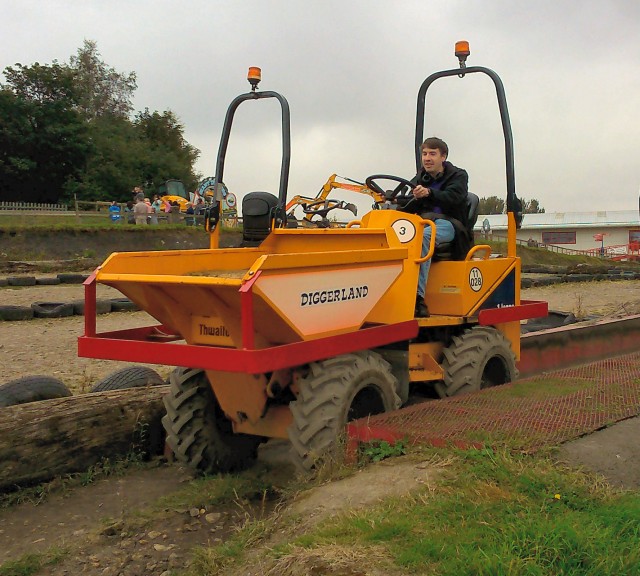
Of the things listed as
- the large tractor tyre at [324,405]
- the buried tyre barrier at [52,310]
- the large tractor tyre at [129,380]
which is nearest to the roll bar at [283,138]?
the large tractor tyre at [324,405]

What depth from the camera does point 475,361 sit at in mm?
5570

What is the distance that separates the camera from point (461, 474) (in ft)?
11.7

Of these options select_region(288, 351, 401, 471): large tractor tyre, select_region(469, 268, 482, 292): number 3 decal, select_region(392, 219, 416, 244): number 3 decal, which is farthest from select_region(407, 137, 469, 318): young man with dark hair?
select_region(288, 351, 401, 471): large tractor tyre

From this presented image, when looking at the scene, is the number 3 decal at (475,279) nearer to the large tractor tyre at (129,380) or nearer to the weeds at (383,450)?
the weeds at (383,450)

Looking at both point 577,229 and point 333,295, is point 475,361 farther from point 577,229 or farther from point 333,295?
point 577,229

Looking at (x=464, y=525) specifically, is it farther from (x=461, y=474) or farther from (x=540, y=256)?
(x=540, y=256)

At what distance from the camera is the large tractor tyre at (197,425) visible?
4926mm

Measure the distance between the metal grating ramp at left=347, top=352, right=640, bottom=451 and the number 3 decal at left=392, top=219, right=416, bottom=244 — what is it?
116 cm

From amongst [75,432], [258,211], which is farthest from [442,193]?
[75,432]

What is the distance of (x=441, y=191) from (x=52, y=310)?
28.1 ft

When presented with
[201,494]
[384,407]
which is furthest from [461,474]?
[201,494]

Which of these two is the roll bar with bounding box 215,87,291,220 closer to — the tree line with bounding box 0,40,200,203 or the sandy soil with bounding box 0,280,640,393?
the sandy soil with bounding box 0,280,640,393

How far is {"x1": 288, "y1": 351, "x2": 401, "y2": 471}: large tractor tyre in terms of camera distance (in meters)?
4.21

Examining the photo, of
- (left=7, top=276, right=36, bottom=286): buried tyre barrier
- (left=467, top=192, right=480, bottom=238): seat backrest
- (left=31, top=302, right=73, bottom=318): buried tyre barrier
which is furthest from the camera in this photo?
(left=7, top=276, right=36, bottom=286): buried tyre barrier
